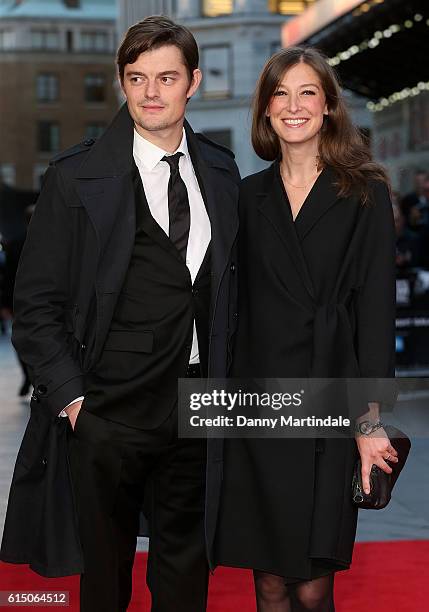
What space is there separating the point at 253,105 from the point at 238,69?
140 feet

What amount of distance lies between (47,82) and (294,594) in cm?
7711

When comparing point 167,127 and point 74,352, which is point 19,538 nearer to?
point 74,352

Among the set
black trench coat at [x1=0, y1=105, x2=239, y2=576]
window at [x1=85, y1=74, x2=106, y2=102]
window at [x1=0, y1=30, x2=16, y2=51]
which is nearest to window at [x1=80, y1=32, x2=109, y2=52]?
window at [x1=85, y1=74, x2=106, y2=102]

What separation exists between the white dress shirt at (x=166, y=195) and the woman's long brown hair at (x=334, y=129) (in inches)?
13.3

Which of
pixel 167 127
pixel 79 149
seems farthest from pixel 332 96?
pixel 79 149

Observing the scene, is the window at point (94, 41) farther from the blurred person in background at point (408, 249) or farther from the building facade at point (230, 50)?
the blurred person in background at point (408, 249)

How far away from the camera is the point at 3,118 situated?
7700cm

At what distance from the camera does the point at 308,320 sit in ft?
12.1

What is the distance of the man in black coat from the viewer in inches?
144

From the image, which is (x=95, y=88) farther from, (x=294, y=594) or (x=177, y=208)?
(x=294, y=594)

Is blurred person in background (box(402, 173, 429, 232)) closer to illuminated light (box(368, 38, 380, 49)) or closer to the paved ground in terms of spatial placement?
the paved ground

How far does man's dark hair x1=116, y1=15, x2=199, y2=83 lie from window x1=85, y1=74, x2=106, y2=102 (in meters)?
75.8

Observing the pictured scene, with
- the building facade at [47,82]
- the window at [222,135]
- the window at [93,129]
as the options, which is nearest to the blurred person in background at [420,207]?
the window at [222,135]

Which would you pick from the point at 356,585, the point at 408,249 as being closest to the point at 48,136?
the point at 408,249
